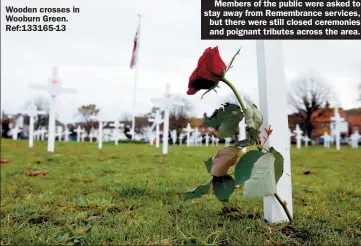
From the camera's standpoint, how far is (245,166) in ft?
3.67

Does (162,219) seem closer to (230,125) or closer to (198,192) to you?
(198,192)

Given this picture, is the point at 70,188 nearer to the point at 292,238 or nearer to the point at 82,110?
the point at 292,238

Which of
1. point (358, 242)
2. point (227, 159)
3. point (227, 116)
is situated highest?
point (227, 116)

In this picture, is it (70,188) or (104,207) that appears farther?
(70,188)

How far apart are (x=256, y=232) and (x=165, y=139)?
21.9 feet

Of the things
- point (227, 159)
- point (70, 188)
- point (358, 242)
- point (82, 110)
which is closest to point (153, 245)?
point (227, 159)

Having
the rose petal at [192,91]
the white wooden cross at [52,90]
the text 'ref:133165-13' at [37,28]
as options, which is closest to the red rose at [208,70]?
the rose petal at [192,91]

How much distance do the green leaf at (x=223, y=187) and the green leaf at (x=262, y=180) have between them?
17cm

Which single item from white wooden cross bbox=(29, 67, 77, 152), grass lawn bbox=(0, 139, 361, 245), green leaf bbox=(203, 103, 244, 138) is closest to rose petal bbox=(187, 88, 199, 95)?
green leaf bbox=(203, 103, 244, 138)

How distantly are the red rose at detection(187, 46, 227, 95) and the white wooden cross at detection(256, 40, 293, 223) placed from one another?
35 centimetres

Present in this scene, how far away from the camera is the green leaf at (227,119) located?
1.22 m

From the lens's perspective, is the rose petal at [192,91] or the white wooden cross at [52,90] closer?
the rose petal at [192,91]

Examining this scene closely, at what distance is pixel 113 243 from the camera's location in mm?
1138

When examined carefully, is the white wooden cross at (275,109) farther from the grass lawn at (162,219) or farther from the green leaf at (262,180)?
the green leaf at (262,180)
